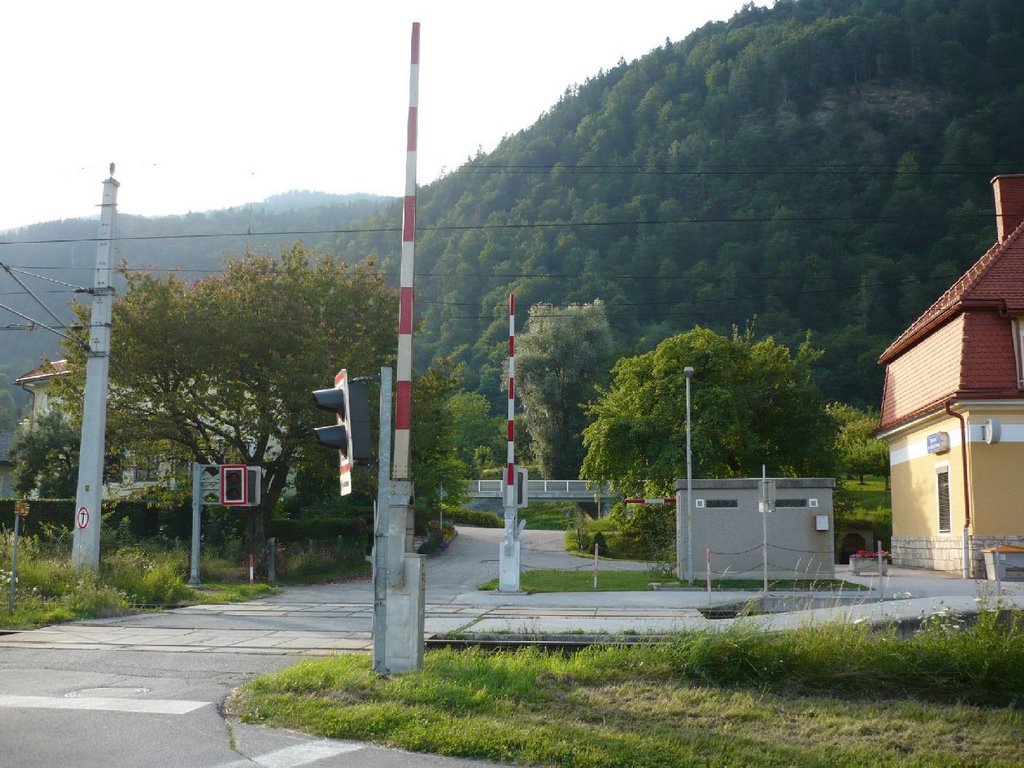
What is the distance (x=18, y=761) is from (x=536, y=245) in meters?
83.1

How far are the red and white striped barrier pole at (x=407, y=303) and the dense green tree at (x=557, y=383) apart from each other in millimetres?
58959

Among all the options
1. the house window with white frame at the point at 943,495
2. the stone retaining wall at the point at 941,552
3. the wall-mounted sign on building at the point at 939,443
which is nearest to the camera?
the stone retaining wall at the point at 941,552

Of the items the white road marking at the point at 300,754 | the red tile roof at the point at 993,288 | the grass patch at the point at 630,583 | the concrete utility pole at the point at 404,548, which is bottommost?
the grass patch at the point at 630,583

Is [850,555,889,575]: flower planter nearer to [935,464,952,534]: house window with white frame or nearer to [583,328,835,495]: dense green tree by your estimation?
[935,464,952,534]: house window with white frame

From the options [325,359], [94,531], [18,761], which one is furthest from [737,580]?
[18,761]

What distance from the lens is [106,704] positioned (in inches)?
326

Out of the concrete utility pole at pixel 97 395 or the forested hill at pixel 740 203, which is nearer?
the concrete utility pole at pixel 97 395

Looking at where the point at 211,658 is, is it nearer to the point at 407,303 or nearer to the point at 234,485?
the point at 407,303

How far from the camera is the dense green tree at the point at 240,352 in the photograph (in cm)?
2877

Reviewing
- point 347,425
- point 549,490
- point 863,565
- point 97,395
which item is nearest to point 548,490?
point 549,490

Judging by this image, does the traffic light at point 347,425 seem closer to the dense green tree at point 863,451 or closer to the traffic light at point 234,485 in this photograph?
the traffic light at point 234,485

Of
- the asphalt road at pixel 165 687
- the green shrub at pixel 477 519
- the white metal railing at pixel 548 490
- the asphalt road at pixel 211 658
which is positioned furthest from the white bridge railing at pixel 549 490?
the asphalt road at pixel 165 687

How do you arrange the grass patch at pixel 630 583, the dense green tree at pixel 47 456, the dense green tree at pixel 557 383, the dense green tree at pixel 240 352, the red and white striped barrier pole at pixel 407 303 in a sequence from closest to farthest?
the red and white striped barrier pole at pixel 407 303, the grass patch at pixel 630 583, the dense green tree at pixel 240 352, the dense green tree at pixel 47 456, the dense green tree at pixel 557 383

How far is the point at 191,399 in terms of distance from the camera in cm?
2925
